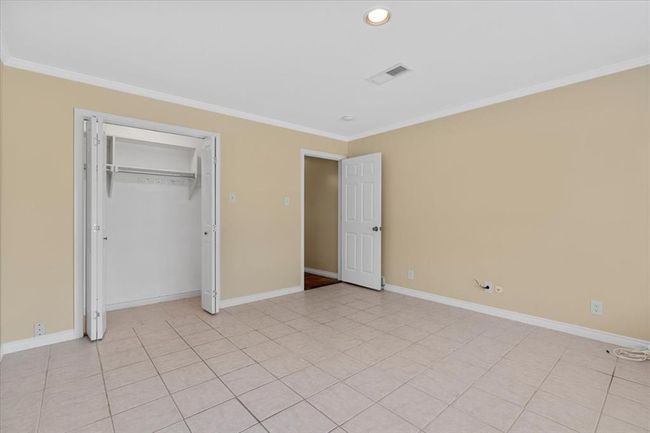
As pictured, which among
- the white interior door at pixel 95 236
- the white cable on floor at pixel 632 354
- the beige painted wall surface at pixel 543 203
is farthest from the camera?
the white interior door at pixel 95 236

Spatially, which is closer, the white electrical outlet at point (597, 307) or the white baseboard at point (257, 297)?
the white electrical outlet at point (597, 307)

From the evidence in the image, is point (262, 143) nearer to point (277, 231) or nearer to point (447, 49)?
point (277, 231)

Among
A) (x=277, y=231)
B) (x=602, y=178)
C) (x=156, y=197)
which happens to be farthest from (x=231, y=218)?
(x=602, y=178)

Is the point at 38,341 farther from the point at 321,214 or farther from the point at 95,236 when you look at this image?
the point at 321,214

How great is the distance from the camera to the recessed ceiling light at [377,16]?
6.86 feet

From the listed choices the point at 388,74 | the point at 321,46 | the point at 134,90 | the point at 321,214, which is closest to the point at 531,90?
the point at 388,74

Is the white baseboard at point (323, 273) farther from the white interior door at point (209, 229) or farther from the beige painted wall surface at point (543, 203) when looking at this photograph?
the white interior door at point (209, 229)

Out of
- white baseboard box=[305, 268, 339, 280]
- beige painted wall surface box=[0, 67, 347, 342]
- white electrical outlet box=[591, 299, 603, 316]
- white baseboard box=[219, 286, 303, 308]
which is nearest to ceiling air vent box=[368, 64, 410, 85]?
beige painted wall surface box=[0, 67, 347, 342]

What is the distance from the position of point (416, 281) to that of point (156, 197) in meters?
3.81

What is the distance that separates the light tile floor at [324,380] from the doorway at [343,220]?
1.59 meters

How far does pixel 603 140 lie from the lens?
9.63 ft

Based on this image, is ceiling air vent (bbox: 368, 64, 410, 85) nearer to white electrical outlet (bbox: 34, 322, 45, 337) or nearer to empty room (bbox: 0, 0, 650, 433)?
empty room (bbox: 0, 0, 650, 433)

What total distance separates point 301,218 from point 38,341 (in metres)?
3.24

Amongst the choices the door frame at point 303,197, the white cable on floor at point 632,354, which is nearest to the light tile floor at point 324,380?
the white cable on floor at point 632,354
